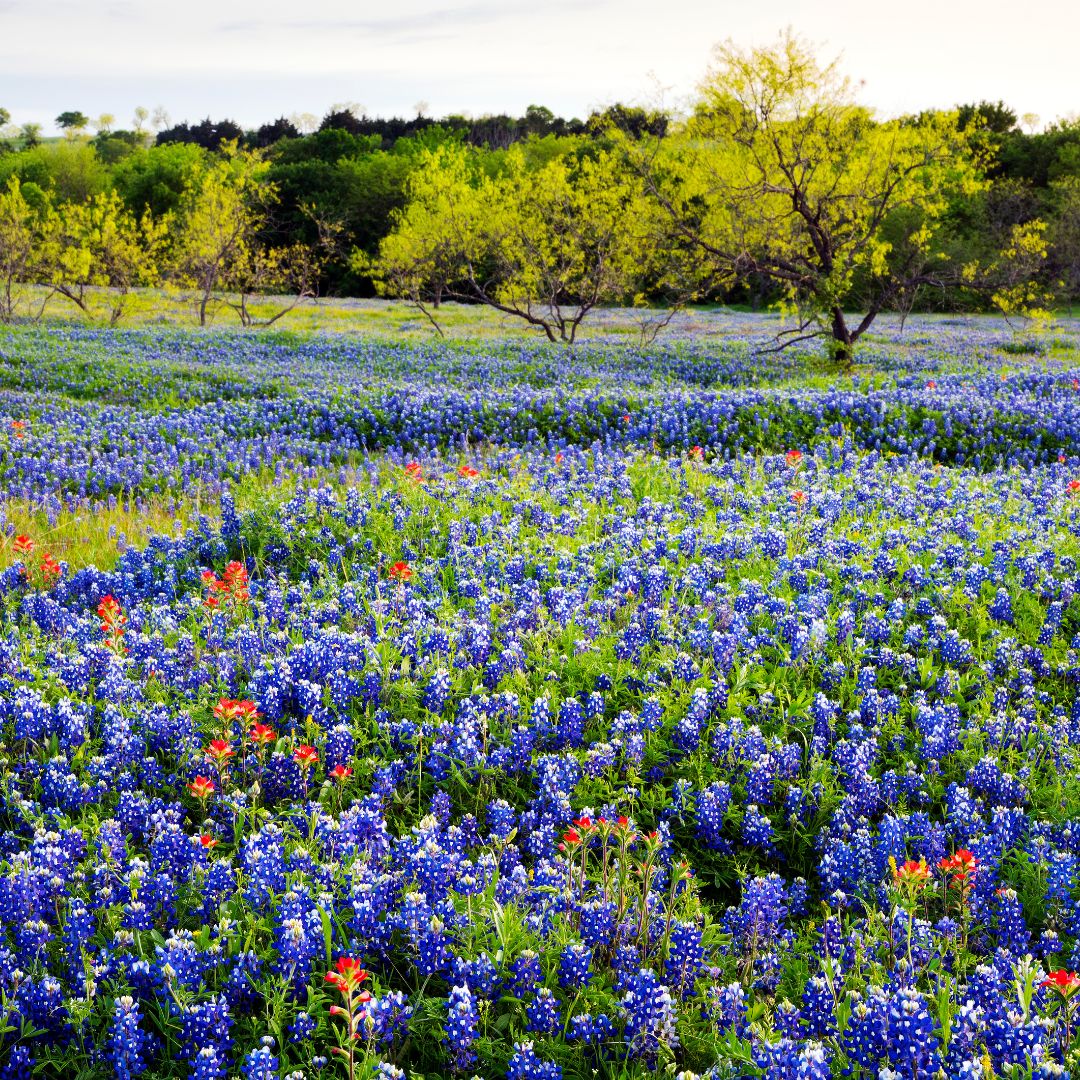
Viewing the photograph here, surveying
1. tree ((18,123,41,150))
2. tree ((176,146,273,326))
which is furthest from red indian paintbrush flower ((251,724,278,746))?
tree ((18,123,41,150))

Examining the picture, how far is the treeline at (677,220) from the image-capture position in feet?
65.6

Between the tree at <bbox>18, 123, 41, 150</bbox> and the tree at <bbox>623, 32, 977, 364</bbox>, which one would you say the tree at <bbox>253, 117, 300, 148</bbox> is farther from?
the tree at <bbox>623, 32, 977, 364</bbox>

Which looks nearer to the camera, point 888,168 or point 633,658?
point 633,658

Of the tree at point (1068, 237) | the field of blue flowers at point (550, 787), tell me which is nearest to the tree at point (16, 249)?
the field of blue flowers at point (550, 787)

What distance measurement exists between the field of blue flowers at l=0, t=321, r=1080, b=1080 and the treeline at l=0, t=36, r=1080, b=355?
44.7 feet

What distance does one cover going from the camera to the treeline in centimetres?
2000

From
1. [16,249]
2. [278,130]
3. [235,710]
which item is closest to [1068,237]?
[16,249]

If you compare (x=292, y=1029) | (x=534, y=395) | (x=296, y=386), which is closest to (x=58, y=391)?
(x=296, y=386)

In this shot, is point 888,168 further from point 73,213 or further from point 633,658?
point 73,213

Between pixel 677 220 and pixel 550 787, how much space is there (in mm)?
19557

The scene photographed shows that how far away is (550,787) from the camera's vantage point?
398 cm

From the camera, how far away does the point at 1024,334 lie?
31703mm

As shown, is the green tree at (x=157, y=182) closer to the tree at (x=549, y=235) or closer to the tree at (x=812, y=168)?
the tree at (x=549, y=235)

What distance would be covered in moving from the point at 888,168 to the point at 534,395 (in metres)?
9.96
